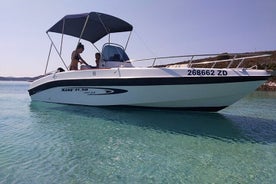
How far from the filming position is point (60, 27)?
13242 mm

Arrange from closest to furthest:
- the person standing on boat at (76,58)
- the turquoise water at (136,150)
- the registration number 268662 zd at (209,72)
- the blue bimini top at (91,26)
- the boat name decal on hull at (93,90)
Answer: the turquoise water at (136,150) < the registration number 268662 zd at (209,72) < the boat name decal on hull at (93,90) < the blue bimini top at (91,26) < the person standing on boat at (76,58)

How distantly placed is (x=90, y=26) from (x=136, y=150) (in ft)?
30.8

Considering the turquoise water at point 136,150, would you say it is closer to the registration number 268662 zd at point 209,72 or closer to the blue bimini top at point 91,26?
the registration number 268662 zd at point 209,72

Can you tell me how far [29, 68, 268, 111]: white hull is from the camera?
9086 millimetres

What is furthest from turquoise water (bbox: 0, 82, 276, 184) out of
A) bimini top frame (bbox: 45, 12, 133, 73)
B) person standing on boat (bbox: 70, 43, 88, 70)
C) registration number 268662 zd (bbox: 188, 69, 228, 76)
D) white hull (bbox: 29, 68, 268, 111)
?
bimini top frame (bbox: 45, 12, 133, 73)

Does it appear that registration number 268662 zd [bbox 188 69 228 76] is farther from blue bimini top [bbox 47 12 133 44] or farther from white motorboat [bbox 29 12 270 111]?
blue bimini top [bbox 47 12 133 44]

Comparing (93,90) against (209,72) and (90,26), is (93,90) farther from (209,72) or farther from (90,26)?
(209,72)

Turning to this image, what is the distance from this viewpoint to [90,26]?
13609 mm

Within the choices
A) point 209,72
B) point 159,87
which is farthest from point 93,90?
point 209,72


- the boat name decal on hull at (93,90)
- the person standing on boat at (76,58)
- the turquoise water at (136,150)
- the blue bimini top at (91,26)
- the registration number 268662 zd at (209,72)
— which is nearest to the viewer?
the turquoise water at (136,150)

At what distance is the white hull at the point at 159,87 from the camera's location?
9.09 m

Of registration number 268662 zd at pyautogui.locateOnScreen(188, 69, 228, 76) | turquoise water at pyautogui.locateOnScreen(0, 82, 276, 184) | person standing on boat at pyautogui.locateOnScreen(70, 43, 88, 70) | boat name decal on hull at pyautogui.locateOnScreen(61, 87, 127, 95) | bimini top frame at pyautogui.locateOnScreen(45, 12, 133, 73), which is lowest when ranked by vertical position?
turquoise water at pyautogui.locateOnScreen(0, 82, 276, 184)

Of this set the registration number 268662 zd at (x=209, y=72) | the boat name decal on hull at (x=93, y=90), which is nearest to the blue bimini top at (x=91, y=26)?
the boat name decal on hull at (x=93, y=90)

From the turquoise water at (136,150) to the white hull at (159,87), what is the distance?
0.88m
